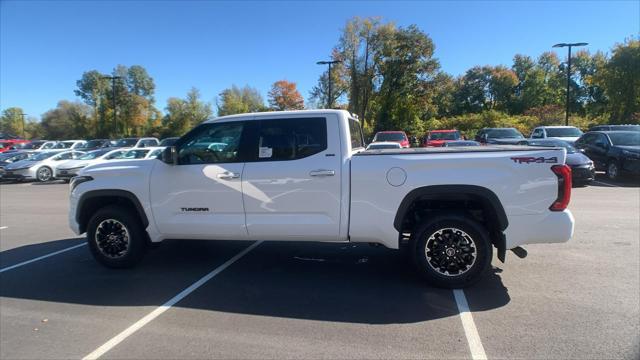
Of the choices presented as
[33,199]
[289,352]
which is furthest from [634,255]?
[33,199]

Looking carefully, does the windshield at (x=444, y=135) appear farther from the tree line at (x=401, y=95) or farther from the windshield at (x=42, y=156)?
the windshield at (x=42, y=156)

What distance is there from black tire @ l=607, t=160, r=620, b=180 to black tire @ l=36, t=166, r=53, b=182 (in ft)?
77.3

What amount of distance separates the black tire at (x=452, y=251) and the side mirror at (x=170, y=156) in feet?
9.72

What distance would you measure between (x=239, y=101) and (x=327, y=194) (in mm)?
71926

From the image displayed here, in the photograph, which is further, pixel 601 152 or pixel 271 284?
pixel 601 152

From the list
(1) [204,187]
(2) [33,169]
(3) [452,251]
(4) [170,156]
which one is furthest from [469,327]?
(2) [33,169]

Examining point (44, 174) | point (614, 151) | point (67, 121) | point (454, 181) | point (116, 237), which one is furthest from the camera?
point (67, 121)

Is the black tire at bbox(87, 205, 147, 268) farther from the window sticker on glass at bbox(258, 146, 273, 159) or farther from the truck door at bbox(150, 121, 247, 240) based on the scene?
the window sticker on glass at bbox(258, 146, 273, 159)

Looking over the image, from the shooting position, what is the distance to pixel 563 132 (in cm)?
2058

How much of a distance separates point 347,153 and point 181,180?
6.70 feet

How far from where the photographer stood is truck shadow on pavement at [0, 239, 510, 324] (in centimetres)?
428

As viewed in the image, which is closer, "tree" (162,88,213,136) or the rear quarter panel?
the rear quarter panel

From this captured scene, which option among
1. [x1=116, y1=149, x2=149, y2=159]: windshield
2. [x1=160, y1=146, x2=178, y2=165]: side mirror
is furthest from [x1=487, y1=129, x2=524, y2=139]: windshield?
[x1=160, y1=146, x2=178, y2=165]: side mirror

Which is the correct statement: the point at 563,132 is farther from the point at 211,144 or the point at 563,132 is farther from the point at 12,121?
the point at 12,121
